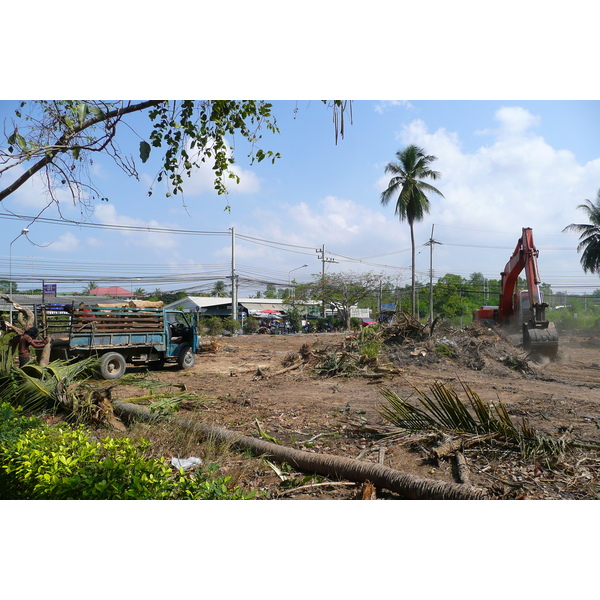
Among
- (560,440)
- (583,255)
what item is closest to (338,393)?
(560,440)

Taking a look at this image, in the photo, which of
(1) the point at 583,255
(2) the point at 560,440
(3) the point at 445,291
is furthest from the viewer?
(3) the point at 445,291

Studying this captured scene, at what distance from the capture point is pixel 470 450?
519cm

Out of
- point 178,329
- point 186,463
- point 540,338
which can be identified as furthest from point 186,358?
point 186,463

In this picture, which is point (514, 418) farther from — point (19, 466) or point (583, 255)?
point (583, 255)

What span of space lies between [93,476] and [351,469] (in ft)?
Result: 7.54

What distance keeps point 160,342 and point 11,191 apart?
34.4 feet

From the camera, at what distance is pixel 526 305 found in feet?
55.4

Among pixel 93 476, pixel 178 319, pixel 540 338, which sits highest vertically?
pixel 178 319

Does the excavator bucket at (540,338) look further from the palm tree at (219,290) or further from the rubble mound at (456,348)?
the palm tree at (219,290)

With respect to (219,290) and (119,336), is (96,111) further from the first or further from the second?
(219,290)

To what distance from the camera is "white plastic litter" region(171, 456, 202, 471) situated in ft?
15.9

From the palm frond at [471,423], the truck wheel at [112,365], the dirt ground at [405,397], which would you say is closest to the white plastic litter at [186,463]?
the dirt ground at [405,397]

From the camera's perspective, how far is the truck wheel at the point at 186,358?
1520cm

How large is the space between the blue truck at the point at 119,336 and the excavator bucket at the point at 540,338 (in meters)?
9.88
